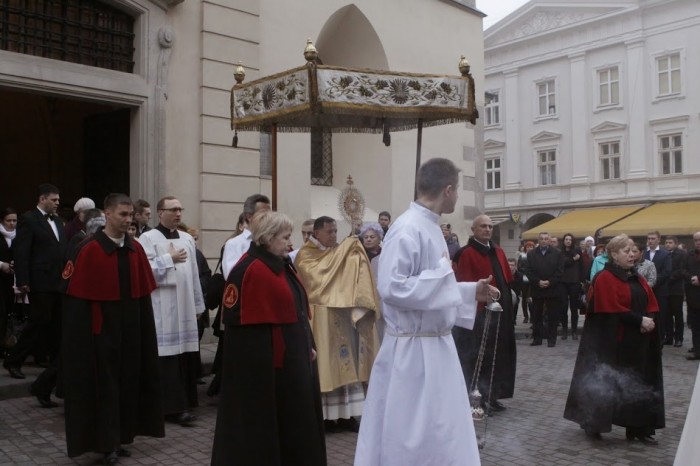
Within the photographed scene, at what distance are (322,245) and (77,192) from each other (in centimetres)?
902

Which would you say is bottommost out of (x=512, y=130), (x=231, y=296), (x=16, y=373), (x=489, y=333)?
(x=16, y=373)

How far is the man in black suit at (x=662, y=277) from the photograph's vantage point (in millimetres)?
12289

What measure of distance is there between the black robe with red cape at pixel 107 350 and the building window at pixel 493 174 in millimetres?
32188

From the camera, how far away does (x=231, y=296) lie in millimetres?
4555

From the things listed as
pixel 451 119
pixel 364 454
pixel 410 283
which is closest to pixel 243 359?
pixel 364 454

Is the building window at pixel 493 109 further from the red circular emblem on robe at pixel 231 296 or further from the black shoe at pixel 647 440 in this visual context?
the red circular emblem on robe at pixel 231 296

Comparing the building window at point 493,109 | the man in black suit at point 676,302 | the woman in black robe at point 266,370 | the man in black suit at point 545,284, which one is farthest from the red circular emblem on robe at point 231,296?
the building window at point 493,109

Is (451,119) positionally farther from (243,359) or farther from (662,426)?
(243,359)

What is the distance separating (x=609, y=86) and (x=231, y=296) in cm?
3088

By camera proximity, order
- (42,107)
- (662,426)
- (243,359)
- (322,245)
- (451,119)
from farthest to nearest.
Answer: (42,107) → (451,119) → (322,245) → (662,426) → (243,359)

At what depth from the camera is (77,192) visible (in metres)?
14.3

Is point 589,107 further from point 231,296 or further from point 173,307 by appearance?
point 231,296

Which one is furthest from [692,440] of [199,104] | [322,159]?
[322,159]

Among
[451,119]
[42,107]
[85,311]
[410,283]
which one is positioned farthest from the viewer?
[42,107]
